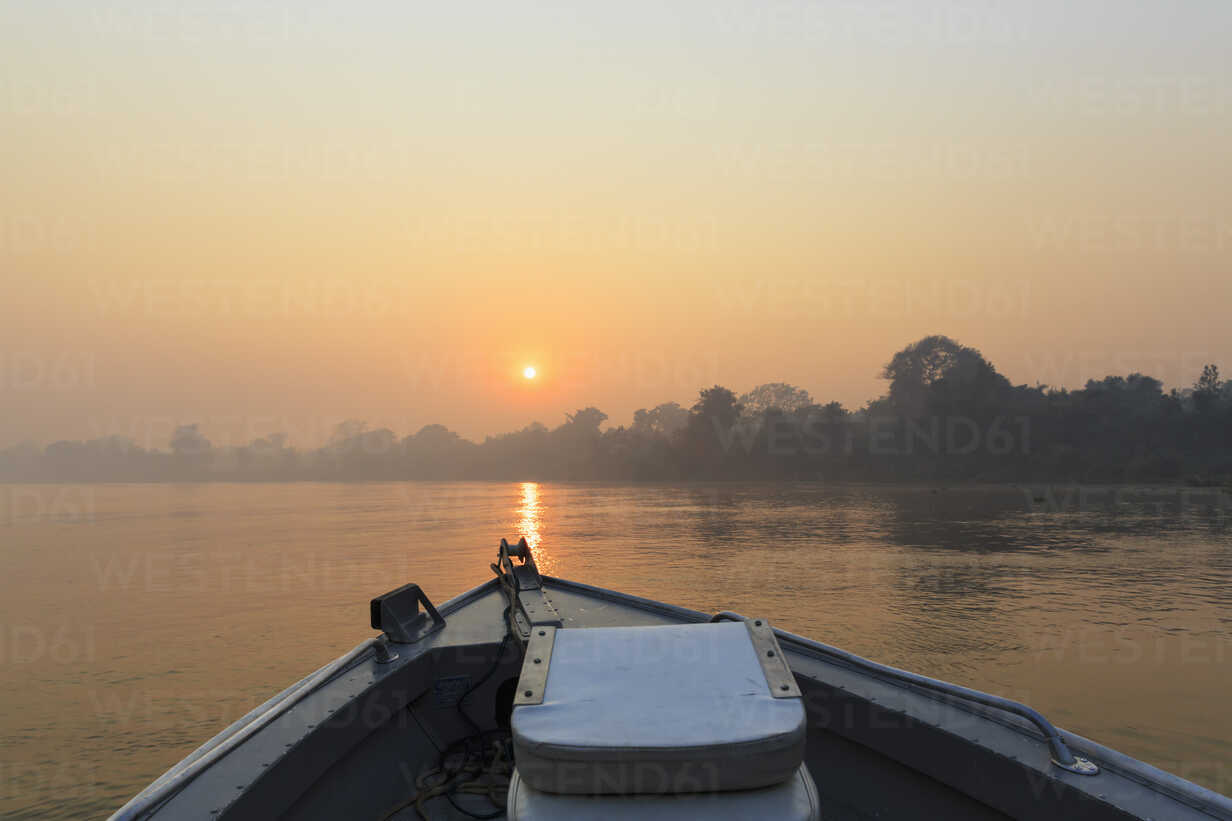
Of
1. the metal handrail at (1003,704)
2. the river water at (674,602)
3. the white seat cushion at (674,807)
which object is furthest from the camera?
the river water at (674,602)

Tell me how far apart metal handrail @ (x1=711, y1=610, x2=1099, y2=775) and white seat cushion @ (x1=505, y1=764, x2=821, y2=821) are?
1.06 metres

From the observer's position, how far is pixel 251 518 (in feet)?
154

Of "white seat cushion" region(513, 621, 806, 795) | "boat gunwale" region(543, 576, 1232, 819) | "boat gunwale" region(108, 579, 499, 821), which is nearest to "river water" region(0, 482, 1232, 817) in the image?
"boat gunwale" region(108, 579, 499, 821)

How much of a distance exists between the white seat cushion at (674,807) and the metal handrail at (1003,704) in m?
1.06

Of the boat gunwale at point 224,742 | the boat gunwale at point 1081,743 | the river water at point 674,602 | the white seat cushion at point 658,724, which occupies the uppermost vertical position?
the white seat cushion at point 658,724

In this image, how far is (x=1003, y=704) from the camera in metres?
Answer: 2.58

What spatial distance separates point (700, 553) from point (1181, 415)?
62.2 metres

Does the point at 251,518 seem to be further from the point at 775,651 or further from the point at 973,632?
the point at 775,651

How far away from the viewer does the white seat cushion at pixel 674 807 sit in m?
1.75

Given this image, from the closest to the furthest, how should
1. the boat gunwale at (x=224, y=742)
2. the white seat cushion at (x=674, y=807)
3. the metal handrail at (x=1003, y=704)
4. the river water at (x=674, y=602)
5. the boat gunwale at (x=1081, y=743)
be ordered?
1. the white seat cushion at (x=674, y=807)
2. the boat gunwale at (x=1081, y=743)
3. the boat gunwale at (x=224, y=742)
4. the metal handrail at (x=1003, y=704)
5. the river water at (x=674, y=602)

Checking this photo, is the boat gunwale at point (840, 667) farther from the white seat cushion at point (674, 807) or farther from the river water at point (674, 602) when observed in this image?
the river water at point (674, 602)

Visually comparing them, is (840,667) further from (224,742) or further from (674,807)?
(224,742)

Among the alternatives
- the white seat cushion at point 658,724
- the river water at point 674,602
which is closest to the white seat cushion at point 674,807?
the white seat cushion at point 658,724

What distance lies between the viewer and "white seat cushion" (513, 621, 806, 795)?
1.78m
